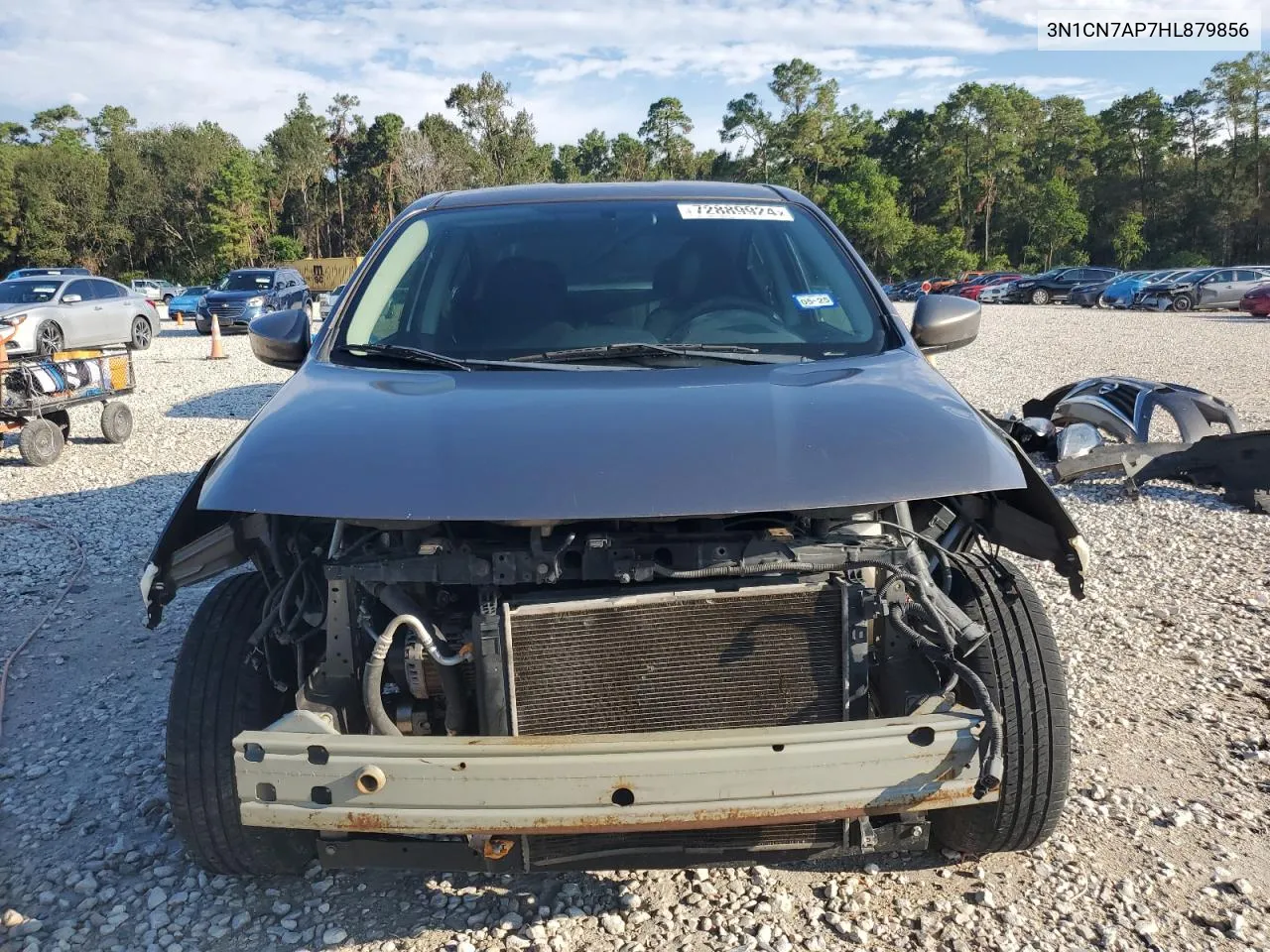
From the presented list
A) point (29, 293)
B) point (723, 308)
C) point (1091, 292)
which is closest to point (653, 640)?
point (723, 308)

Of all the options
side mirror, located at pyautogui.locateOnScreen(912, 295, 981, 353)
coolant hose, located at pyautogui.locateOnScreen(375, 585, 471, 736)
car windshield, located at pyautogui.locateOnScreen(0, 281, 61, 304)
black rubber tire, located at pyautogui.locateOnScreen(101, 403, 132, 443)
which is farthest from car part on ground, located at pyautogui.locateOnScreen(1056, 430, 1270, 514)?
car windshield, located at pyautogui.locateOnScreen(0, 281, 61, 304)

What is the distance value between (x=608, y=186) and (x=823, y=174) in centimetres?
7354

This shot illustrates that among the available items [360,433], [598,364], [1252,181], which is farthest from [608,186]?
[1252,181]

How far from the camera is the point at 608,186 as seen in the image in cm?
371

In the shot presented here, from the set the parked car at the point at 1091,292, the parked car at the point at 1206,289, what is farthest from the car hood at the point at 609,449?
the parked car at the point at 1091,292

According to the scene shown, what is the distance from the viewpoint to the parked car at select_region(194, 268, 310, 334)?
22375 mm

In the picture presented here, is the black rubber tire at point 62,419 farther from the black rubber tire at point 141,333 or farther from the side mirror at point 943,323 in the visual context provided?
the black rubber tire at point 141,333

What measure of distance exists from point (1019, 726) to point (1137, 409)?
541 cm

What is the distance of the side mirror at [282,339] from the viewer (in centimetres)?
328

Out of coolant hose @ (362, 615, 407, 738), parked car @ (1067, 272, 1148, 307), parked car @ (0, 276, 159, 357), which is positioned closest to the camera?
coolant hose @ (362, 615, 407, 738)

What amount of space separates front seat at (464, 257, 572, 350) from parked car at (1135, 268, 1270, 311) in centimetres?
3130

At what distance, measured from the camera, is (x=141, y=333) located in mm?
19938

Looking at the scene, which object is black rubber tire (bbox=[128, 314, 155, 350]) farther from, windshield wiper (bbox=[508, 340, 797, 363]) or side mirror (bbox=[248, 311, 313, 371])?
windshield wiper (bbox=[508, 340, 797, 363])

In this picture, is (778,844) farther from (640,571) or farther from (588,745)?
(640,571)
